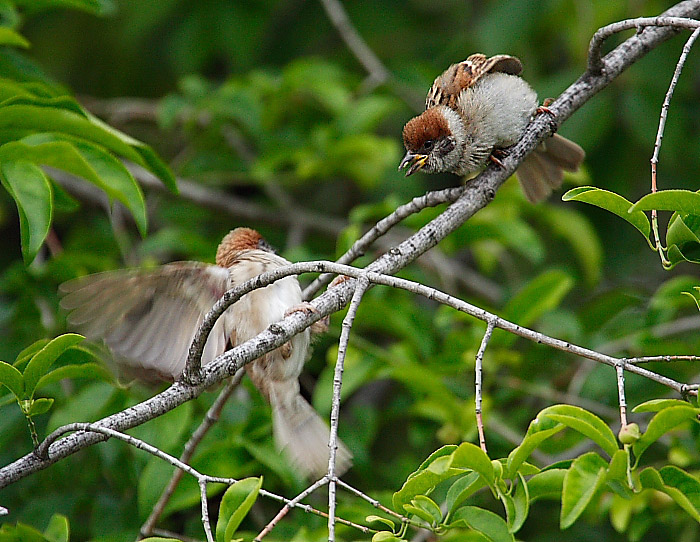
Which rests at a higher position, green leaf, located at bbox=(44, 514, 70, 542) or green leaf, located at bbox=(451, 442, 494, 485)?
green leaf, located at bbox=(451, 442, 494, 485)

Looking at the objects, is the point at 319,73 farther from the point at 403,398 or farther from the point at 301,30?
the point at 403,398

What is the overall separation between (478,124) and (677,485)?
158cm

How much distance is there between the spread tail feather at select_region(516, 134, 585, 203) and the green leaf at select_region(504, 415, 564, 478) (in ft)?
5.35

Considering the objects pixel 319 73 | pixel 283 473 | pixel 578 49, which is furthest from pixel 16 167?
pixel 578 49

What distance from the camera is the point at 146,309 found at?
269cm

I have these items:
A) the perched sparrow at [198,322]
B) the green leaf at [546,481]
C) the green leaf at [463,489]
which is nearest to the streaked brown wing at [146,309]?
the perched sparrow at [198,322]

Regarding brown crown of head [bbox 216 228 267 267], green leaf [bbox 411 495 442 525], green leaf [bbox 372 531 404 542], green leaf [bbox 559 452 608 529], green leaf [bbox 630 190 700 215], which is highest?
green leaf [bbox 630 190 700 215]

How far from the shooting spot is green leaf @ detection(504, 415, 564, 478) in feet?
5.39

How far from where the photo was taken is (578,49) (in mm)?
4797

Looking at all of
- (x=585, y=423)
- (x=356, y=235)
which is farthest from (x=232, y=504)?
(x=356, y=235)

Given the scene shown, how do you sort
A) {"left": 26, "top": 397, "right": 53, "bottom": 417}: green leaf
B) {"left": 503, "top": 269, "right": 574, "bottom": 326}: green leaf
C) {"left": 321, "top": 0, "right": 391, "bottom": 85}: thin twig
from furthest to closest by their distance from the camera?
{"left": 321, "top": 0, "right": 391, "bottom": 85}: thin twig
{"left": 503, "top": 269, "right": 574, "bottom": 326}: green leaf
{"left": 26, "top": 397, "right": 53, "bottom": 417}: green leaf

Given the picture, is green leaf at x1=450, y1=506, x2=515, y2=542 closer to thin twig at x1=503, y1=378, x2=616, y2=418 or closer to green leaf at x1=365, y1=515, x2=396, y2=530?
green leaf at x1=365, y1=515, x2=396, y2=530

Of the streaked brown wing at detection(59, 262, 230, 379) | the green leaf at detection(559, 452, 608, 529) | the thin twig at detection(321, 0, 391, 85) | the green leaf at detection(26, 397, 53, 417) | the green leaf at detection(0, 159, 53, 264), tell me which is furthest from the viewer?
the thin twig at detection(321, 0, 391, 85)

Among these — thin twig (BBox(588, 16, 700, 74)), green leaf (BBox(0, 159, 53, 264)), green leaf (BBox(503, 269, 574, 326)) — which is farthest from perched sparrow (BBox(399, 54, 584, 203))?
green leaf (BBox(0, 159, 53, 264))
